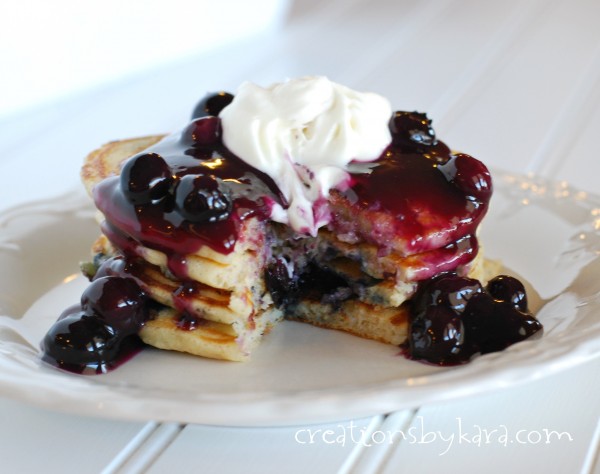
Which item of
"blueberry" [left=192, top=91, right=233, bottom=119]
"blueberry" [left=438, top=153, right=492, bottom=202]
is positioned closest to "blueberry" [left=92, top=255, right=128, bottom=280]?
"blueberry" [left=192, top=91, right=233, bottom=119]

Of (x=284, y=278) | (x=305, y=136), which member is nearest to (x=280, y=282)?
(x=284, y=278)

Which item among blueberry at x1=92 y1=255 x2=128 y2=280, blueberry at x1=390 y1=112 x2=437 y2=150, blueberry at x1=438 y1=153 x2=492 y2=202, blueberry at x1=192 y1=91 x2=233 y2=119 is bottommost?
blueberry at x1=92 y1=255 x2=128 y2=280

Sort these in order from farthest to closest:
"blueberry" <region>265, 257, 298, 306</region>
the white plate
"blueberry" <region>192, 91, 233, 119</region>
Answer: "blueberry" <region>192, 91, 233, 119</region>, "blueberry" <region>265, 257, 298, 306</region>, the white plate

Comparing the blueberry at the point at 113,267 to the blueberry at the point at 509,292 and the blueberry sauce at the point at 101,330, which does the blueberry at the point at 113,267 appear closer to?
the blueberry sauce at the point at 101,330

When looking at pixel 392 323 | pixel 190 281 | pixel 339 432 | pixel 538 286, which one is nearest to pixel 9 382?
pixel 190 281

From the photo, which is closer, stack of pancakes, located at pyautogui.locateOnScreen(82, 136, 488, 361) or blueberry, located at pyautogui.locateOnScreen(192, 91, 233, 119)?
stack of pancakes, located at pyautogui.locateOnScreen(82, 136, 488, 361)

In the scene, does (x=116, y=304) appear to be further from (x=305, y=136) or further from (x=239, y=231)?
(x=305, y=136)

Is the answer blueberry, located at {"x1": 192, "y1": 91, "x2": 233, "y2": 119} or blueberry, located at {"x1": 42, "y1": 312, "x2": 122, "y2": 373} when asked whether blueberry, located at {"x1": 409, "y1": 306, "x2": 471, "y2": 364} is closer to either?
blueberry, located at {"x1": 42, "y1": 312, "x2": 122, "y2": 373}
